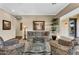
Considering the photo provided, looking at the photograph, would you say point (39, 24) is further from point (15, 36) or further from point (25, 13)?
point (15, 36)

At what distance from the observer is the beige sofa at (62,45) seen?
2539 millimetres

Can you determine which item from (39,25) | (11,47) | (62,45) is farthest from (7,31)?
(62,45)

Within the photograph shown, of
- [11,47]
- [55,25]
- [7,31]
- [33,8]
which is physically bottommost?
[11,47]

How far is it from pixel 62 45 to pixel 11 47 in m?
0.94

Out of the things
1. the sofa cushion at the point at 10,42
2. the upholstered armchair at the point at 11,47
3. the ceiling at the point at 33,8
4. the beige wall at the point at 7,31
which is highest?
the ceiling at the point at 33,8

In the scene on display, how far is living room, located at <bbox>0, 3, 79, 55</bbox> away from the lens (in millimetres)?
2555

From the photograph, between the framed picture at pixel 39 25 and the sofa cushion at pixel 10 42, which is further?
the framed picture at pixel 39 25

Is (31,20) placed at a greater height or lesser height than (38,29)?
greater

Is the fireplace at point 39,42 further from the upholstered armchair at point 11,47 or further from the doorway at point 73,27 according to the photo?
the doorway at point 73,27

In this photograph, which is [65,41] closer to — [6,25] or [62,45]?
[62,45]

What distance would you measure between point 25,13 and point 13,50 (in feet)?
2.36

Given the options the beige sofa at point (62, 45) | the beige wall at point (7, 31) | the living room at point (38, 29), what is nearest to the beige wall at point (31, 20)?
the living room at point (38, 29)

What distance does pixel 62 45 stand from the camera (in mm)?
2602
